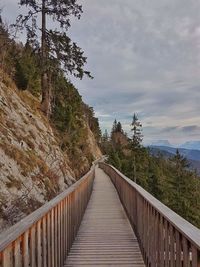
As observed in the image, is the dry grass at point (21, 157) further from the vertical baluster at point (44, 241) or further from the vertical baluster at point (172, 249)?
the vertical baluster at point (172, 249)

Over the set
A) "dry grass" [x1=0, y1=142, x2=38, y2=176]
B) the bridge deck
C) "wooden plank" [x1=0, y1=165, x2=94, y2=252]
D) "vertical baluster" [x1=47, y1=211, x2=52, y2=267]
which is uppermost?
"dry grass" [x1=0, y1=142, x2=38, y2=176]

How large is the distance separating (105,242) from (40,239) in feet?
11.9

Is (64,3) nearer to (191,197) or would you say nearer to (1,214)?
(1,214)

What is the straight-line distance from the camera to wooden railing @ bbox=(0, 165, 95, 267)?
10.1 feet

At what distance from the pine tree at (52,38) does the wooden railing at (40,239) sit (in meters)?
18.7

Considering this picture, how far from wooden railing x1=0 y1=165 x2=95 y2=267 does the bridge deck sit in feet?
1.18

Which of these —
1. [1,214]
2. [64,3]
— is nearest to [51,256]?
[1,214]

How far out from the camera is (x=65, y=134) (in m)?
26.0

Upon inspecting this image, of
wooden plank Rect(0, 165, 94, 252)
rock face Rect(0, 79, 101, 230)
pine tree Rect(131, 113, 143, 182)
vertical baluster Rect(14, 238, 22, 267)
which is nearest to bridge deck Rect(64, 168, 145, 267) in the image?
rock face Rect(0, 79, 101, 230)

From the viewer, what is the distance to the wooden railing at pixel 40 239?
3086mm

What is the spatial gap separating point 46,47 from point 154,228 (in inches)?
834

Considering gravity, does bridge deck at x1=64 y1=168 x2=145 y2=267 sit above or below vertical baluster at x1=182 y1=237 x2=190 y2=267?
below

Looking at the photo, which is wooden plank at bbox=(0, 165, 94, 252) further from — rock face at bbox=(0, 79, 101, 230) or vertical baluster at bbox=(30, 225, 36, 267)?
rock face at bbox=(0, 79, 101, 230)

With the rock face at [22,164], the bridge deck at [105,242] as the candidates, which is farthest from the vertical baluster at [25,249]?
the rock face at [22,164]
